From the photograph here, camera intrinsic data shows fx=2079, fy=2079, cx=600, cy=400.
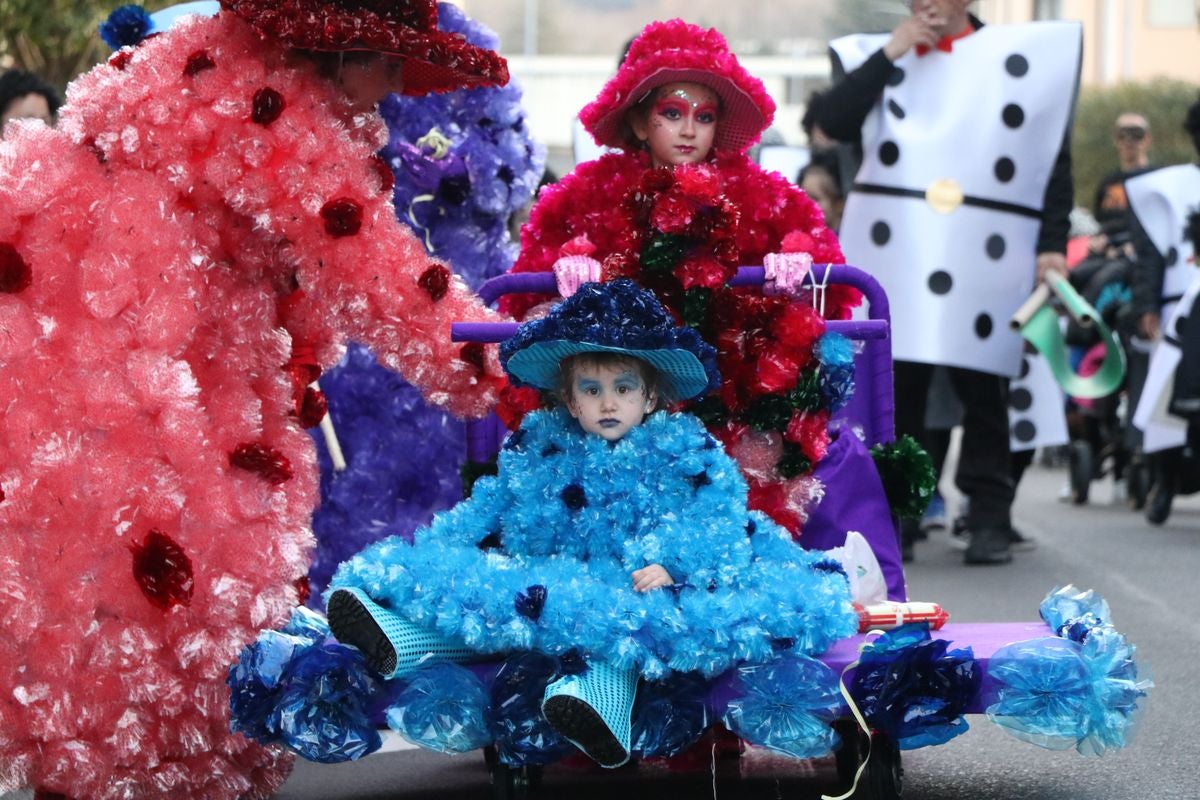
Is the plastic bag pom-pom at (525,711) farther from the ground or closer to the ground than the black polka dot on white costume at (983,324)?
farther from the ground

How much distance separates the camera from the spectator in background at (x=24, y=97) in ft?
26.3

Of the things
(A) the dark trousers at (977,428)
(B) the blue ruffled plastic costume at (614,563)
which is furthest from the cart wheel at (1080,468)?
(B) the blue ruffled plastic costume at (614,563)

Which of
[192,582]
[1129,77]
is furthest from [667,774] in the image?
[1129,77]

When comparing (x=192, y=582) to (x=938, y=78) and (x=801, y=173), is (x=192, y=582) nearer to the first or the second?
(x=938, y=78)

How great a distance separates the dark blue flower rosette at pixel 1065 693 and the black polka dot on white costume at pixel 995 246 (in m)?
4.53

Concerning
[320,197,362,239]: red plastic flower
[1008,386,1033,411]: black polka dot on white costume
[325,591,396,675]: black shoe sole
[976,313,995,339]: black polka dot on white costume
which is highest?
[320,197,362,239]: red plastic flower

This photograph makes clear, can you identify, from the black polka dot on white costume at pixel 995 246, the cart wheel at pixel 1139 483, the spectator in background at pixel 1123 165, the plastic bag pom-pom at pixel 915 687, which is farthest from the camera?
the spectator in background at pixel 1123 165

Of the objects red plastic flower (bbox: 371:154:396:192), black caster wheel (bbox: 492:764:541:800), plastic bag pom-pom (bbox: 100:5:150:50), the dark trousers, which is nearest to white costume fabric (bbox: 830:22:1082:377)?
the dark trousers

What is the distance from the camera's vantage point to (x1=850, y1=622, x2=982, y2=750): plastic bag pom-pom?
4.39m

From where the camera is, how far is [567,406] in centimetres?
500

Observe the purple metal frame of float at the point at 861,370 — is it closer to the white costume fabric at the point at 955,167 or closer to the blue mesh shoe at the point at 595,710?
the blue mesh shoe at the point at 595,710

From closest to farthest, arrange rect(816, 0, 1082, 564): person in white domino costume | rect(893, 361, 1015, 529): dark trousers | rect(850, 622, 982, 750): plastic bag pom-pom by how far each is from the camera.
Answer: rect(850, 622, 982, 750): plastic bag pom-pom → rect(816, 0, 1082, 564): person in white domino costume → rect(893, 361, 1015, 529): dark trousers

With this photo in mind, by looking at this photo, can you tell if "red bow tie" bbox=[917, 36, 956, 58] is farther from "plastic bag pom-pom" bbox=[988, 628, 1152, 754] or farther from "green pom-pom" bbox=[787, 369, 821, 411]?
"plastic bag pom-pom" bbox=[988, 628, 1152, 754]

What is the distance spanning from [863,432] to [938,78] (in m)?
3.27
